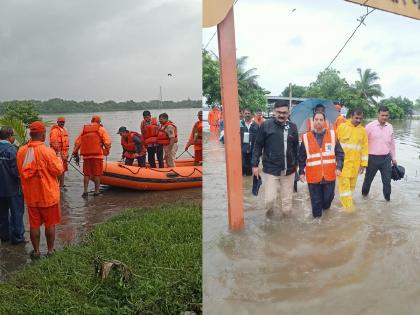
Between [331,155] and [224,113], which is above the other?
[224,113]

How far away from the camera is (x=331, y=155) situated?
7.84 feet

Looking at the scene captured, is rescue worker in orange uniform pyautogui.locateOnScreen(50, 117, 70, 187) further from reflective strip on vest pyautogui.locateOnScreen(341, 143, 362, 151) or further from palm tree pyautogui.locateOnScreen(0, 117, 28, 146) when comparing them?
reflective strip on vest pyautogui.locateOnScreen(341, 143, 362, 151)

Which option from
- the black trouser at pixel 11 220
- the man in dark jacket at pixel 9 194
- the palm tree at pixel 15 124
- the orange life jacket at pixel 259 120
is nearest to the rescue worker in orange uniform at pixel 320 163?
the orange life jacket at pixel 259 120

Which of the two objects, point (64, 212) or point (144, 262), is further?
point (64, 212)

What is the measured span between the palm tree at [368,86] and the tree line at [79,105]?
2.69ft

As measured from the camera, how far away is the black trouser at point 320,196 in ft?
7.64

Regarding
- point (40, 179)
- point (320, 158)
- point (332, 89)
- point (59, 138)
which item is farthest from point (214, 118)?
point (40, 179)

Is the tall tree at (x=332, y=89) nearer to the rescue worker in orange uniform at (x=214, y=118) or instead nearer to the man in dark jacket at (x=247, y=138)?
the man in dark jacket at (x=247, y=138)

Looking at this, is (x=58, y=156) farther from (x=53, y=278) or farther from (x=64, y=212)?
(x=64, y=212)

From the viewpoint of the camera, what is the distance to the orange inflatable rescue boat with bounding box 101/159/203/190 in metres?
5.47

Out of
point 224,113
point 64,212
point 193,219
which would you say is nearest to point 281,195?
point 224,113

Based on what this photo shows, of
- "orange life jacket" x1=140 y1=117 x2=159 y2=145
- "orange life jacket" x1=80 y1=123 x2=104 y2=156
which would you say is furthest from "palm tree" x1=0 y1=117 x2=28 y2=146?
"orange life jacket" x1=140 y1=117 x2=159 y2=145

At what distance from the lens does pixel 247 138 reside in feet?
7.41

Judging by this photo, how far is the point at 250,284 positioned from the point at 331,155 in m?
0.80
